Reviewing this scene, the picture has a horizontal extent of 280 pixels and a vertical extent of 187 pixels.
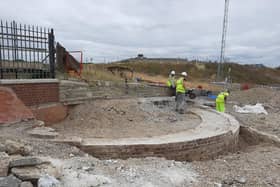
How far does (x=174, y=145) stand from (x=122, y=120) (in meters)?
3.19

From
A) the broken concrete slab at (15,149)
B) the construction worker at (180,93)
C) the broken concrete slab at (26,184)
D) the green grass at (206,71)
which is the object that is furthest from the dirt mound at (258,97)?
the green grass at (206,71)

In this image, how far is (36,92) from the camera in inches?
284

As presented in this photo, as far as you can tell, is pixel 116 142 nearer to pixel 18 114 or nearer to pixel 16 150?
pixel 16 150

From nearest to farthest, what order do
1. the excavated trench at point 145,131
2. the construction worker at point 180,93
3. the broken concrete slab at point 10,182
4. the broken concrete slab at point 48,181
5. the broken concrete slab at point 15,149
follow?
the broken concrete slab at point 10,182
the broken concrete slab at point 48,181
the broken concrete slab at point 15,149
the excavated trench at point 145,131
the construction worker at point 180,93

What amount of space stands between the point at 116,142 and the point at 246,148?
449cm

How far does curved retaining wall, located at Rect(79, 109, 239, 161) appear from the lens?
17.1 feet

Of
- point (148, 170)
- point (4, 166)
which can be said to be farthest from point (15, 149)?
point (148, 170)

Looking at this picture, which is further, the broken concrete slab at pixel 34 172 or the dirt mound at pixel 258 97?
the dirt mound at pixel 258 97

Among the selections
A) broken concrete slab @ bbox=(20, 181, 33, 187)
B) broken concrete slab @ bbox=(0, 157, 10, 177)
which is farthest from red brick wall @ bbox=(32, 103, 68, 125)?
broken concrete slab @ bbox=(20, 181, 33, 187)

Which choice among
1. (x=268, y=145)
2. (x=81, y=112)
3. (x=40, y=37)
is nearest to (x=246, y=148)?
(x=268, y=145)

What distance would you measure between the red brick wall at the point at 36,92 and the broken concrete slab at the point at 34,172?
4.09m

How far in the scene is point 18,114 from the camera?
611cm

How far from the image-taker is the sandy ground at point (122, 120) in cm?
707

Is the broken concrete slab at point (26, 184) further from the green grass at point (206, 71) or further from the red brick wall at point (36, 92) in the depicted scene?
the green grass at point (206, 71)
